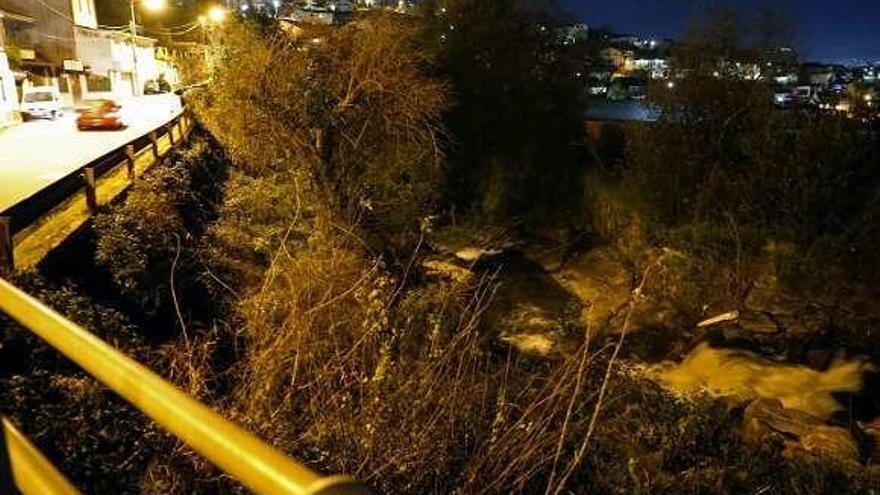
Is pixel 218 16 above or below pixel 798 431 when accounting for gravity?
above

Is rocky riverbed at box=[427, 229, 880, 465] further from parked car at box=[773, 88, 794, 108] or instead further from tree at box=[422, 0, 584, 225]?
parked car at box=[773, 88, 794, 108]

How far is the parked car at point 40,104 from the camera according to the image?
29984 mm

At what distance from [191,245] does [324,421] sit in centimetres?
886

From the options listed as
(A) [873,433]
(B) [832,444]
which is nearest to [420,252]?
(B) [832,444]

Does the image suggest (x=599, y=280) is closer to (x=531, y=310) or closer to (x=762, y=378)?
(x=531, y=310)

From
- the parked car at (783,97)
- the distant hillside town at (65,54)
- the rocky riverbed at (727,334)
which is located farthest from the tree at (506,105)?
the distant hillside town at (65,54)

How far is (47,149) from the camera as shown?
20312 mm

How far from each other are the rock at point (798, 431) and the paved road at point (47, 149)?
11155 millimetres

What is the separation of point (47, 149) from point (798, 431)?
20003 mm

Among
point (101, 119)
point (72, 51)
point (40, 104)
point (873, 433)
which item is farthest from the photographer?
point (72, 51)

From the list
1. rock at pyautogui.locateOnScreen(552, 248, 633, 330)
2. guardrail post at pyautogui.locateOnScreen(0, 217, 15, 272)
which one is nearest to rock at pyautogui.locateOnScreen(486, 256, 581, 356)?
rock at pyautogui.locateOnScreen(552, 248, 633, 330)

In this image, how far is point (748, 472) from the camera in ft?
25.7

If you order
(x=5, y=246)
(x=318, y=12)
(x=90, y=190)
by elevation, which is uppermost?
(x=318, y=12)

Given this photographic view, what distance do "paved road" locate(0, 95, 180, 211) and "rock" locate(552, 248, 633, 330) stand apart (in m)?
12.2
